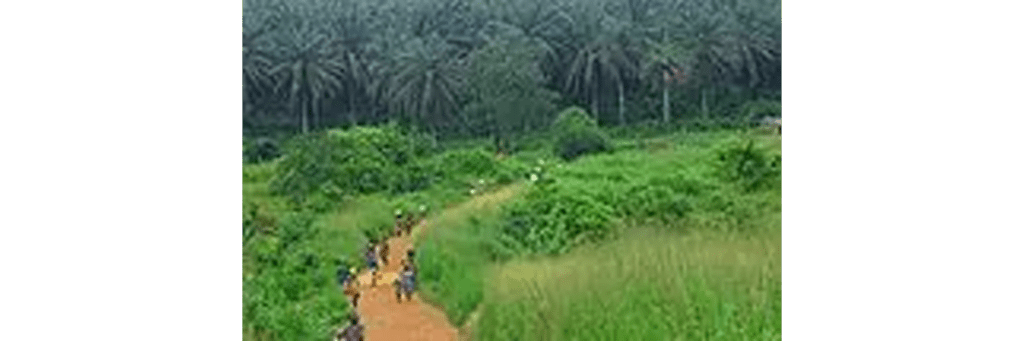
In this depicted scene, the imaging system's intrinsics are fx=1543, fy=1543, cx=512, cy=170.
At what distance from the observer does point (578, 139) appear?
28.5 meters

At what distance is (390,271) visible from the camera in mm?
16938

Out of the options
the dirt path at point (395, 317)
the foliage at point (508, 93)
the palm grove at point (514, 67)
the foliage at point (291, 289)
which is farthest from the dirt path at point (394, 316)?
the palm grove at point (514, 67)

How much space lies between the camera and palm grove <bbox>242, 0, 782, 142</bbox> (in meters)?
34.1

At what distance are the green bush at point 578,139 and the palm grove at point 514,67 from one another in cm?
409

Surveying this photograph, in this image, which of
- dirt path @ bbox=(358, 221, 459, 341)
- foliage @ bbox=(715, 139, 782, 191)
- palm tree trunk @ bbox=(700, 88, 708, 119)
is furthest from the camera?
palm tree trunk @ bbox=(700, 88, 708, 119)

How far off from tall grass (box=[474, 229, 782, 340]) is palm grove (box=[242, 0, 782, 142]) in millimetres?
22621

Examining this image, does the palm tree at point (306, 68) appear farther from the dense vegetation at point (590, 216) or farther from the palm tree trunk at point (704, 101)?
the dense vegetation at point (590, 216)

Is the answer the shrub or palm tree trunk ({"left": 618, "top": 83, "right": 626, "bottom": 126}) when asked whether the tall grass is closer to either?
the shrub

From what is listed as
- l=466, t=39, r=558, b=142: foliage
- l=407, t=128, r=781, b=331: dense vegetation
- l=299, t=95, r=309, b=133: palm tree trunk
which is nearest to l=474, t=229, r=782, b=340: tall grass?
l=407, t=128, r=781, b=331: dense vegetation

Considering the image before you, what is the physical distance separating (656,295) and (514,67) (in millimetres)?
25240

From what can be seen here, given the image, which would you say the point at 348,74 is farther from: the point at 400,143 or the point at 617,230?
the point at 617,230

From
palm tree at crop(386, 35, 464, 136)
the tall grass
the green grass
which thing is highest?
palm tree at crop(386, 35, 464, 136)

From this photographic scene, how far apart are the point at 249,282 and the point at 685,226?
4615 mm

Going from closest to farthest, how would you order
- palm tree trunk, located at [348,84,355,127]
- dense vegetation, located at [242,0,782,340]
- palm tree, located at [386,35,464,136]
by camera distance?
dense vegetation, located at [242,0,782,340], palm tree, located at [386,35,464,136], palm tree trunk, located at [348,84,355,127]
